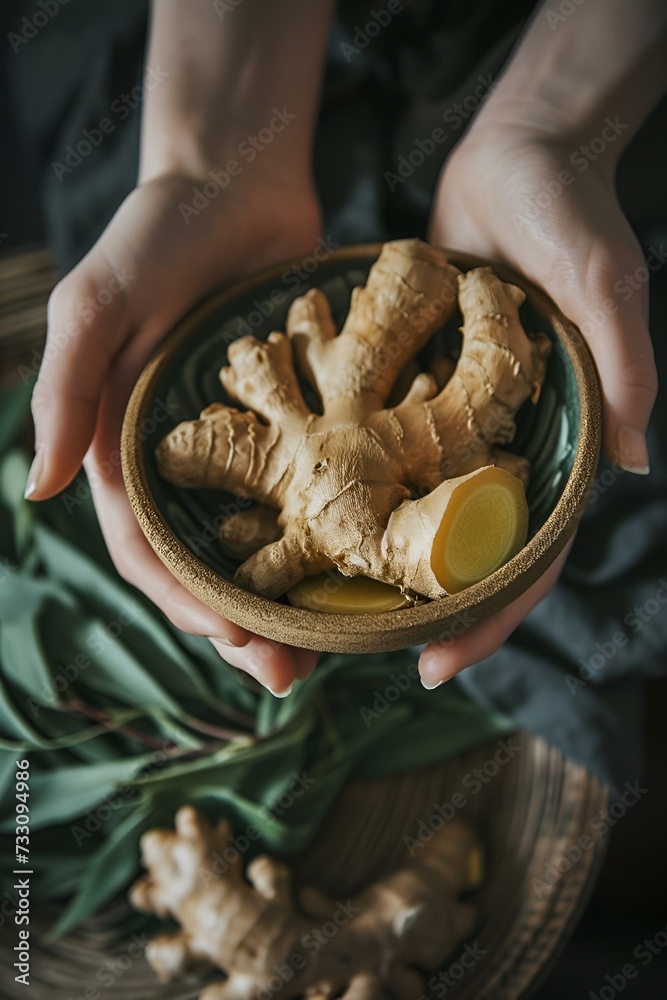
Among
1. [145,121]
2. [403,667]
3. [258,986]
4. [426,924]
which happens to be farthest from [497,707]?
[145,121]

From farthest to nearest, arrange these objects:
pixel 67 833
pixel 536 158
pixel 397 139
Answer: pixel 397 139, pixel 67 833, pixel 536 158

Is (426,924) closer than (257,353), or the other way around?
(257,353)

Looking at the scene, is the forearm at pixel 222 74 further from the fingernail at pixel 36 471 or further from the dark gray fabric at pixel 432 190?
the fingernail at pixel 36 471

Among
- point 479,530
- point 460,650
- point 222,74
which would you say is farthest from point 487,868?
point 222,74

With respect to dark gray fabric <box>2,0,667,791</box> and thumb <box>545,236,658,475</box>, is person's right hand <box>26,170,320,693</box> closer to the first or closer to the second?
dark gray fabric <box>2,0,667,791</box>

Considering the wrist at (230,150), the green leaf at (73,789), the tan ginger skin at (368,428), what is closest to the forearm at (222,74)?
the wrist at (230,150)

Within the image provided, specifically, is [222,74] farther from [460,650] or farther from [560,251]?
[460,650]

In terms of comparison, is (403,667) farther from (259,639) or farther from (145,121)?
(145,121)
